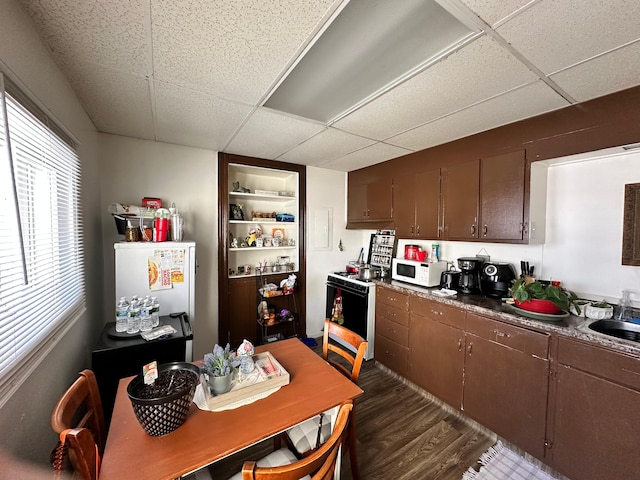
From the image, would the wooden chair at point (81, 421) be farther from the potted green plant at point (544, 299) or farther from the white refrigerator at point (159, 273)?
the potted green plant at point (544, 299)

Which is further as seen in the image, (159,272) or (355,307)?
(355,307)

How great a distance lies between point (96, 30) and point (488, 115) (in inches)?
91.4

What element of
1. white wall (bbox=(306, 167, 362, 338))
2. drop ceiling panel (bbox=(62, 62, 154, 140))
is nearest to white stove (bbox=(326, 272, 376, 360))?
white wall (bbox=(306, 167, 362, 338))

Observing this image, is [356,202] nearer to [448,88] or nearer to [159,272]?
[448,88]

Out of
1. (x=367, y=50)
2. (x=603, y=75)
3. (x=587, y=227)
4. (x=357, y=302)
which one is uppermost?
(x=367, y=50)

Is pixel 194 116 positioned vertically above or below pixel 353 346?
above

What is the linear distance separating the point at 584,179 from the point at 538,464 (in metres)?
2.00

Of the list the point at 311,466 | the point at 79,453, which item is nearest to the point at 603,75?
the point at 311,466

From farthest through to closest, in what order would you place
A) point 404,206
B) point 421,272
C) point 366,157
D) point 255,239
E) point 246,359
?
point 255,239, point 366,157, point 404,206, point 421,272, point 246,359

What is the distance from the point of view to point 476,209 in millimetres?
2260

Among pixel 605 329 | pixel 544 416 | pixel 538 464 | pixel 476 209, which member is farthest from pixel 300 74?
pixel 538 464

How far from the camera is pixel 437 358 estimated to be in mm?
2201

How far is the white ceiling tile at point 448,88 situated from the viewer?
1276mm

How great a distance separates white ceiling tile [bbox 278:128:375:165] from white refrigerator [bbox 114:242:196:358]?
1.47 m
